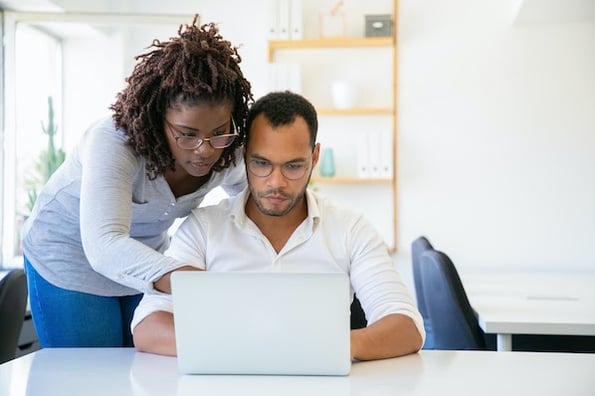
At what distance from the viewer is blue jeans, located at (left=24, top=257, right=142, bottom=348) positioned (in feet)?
6.16

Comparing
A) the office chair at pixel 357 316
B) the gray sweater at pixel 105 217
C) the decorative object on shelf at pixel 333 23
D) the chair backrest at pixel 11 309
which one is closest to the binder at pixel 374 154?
the decorative object on shelf at pixel 333 23

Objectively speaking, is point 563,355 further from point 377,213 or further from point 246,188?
point 377,213

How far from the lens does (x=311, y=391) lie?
1.23 meters

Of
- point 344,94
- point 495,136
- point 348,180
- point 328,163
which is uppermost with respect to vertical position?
point 344,94

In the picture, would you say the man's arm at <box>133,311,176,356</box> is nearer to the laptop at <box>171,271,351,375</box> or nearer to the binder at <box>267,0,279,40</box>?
the laptop at <box>171,271,351,375</box>

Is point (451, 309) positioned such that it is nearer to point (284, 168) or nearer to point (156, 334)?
point (284, 168)

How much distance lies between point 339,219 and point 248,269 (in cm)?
25

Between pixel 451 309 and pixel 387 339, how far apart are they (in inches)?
34.8

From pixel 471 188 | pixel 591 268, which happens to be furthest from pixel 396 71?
pixel 591 268

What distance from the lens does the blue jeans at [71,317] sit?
1878mm

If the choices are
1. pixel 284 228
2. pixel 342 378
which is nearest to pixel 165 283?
pixel 342 378

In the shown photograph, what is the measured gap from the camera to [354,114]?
15.2 feet

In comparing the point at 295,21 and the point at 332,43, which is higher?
the point at 295,21

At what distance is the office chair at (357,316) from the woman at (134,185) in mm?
444
